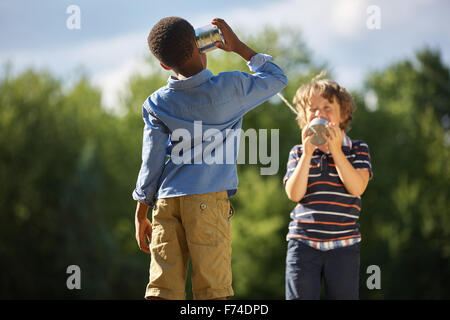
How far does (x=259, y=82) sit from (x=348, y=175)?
2.76ft

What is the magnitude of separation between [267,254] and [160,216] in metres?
22.0

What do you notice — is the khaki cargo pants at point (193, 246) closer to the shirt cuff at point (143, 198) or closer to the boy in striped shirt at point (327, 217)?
the shirt cuff at point (143, 198)

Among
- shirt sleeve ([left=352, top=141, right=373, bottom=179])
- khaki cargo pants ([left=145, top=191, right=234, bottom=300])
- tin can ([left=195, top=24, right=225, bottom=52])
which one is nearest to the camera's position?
khaki cargo pants ([left=145, top=191, right=234, bottom=300])

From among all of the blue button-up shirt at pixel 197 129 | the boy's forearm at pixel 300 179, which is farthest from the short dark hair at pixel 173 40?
the boy's forearm at pixel 300 179

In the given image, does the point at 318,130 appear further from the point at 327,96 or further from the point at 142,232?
the point at 142,232

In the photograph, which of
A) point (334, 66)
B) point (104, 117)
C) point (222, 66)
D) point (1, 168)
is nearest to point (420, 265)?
point (334, 66)

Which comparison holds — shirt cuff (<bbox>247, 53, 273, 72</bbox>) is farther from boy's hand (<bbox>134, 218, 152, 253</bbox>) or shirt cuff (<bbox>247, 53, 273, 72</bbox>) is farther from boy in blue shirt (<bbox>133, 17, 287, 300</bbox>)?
boy's hand (<bbox>134, 218, 152, 253</bbox>)

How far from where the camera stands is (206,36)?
2.85 metres

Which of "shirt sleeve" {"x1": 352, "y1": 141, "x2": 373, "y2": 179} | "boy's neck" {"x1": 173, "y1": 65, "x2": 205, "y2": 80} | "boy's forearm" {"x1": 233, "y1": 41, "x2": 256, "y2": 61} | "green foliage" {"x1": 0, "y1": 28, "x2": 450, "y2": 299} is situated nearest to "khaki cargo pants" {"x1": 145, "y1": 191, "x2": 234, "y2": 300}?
"boy's neck" {"x1": 173, "y1": 65, "x2": 205, "y2": 80}

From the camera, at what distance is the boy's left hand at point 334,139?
3.21 meters

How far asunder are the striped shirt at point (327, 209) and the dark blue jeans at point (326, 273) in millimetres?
51

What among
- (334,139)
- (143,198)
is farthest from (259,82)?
(143,198)

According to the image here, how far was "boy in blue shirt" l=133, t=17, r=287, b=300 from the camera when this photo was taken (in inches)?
109

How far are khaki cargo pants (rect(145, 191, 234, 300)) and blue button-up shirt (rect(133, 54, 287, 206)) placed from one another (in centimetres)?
7
